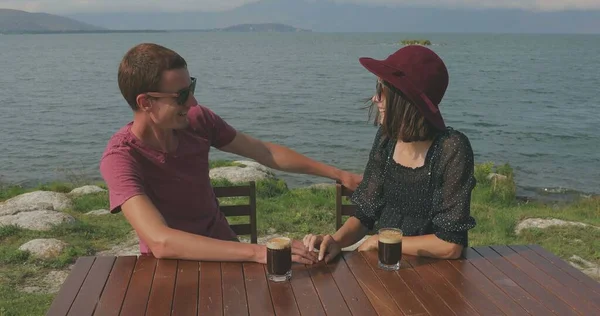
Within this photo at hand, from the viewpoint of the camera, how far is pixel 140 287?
3008 millimetres

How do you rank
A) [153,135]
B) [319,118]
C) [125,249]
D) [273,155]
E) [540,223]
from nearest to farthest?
[153,135] < [273,155] < [125,249] < [540,223] < [319,118]

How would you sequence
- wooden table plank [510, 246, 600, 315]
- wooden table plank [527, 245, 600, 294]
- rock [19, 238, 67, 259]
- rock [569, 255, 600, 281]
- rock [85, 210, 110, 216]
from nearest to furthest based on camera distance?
wooden table plank [510, 246, 600, 315], wooden table plank [527, 245, 600, 294], rock [569, 255, 600, 281], rock [19, 238, 67, 259], rock [85, 210, 110, 216]

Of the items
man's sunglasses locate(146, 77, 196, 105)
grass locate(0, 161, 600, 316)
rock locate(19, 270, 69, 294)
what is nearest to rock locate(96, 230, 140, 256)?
grass locate(0, 161, 600, 316)

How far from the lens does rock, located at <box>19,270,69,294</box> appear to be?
5953mm

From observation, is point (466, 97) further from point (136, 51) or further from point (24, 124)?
point (136, 51)

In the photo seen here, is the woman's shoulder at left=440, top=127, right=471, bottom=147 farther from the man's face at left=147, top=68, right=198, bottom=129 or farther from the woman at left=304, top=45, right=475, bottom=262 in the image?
the man's face at left=147, top=68, right=198, bottom=129

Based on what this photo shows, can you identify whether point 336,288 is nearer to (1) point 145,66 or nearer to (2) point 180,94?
(2) point 180,94

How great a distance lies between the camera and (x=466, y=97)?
33875mm

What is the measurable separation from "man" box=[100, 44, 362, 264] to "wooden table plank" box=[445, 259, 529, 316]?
30.5 inches

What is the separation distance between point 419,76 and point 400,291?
42.6 inches

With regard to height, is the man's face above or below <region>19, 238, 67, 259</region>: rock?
above

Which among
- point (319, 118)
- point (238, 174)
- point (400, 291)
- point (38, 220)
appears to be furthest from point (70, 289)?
point (319, 118)

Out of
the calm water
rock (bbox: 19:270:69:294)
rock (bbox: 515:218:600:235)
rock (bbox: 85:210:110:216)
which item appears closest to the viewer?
rock (bbox: 19:270:69:294)

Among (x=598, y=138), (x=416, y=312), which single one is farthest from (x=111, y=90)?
(x=416, y=312)
